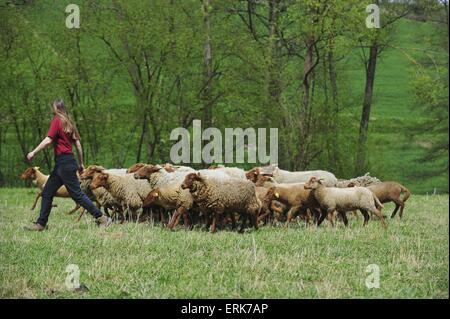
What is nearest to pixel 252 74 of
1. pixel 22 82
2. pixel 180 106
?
pixel 180 106

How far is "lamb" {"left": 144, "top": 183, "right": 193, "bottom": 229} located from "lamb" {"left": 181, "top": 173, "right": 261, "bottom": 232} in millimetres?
285

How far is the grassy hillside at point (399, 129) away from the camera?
3052 centimetres

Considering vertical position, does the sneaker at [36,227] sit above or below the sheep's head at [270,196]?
below

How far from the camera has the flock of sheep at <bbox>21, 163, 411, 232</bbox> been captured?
11.5 meters

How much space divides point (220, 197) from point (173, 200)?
1.07m

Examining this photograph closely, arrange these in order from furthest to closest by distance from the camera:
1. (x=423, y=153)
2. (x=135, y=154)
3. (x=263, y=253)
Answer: (x=423, y=153), (x=135, y=154), (x=263, y=253)

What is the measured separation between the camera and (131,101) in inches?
1240

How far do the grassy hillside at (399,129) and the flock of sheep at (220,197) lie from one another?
1411cm

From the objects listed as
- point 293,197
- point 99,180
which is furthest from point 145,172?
point 293,197

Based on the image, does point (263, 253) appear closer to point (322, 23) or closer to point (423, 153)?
point (322, 23)

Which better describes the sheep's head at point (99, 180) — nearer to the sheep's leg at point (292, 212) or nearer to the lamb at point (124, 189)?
the lamb at point (124, 189)

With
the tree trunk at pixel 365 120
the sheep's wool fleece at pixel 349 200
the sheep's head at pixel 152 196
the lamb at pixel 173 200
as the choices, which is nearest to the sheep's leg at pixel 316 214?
the sheep's wool fleece at pixel 349 200

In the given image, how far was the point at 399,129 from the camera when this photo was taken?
121 ft
